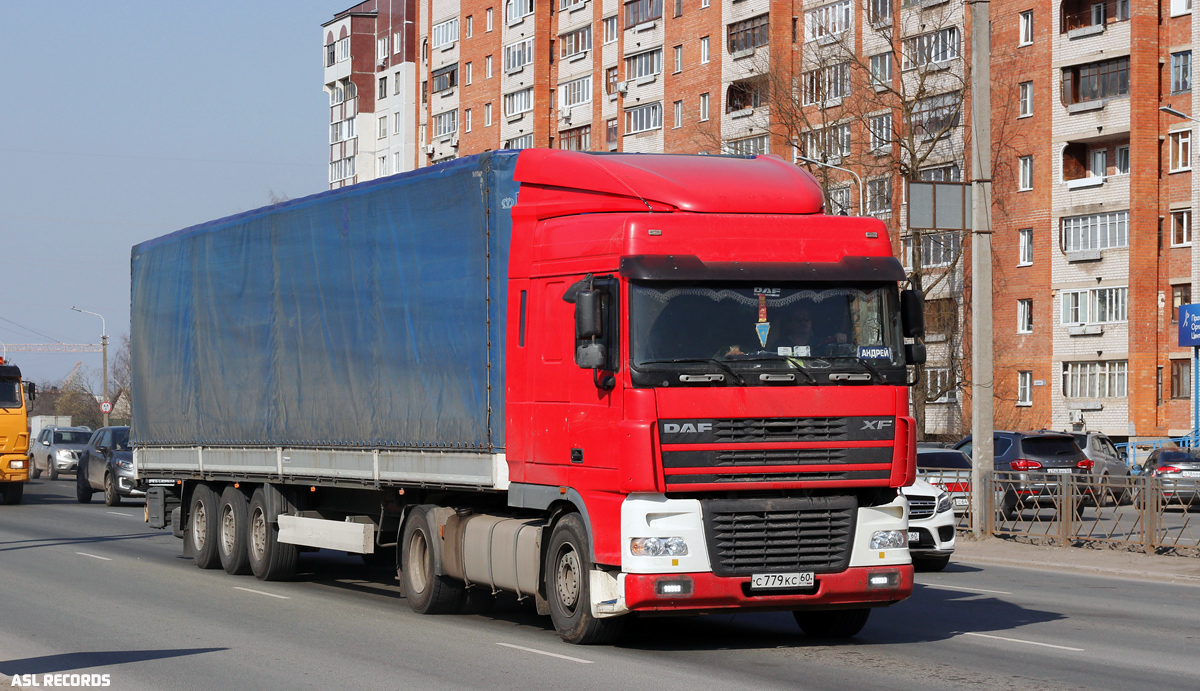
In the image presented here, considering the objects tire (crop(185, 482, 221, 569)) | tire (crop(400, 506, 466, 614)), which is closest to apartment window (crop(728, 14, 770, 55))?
tire (crop(185, 482, 221, 569))

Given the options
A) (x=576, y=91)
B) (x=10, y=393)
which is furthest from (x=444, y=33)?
(x=10, y=393)

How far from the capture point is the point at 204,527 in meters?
18.8

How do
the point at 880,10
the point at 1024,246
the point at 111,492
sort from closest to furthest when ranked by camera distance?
the point at 111,492
the point at 1024,246
the point at 880,10

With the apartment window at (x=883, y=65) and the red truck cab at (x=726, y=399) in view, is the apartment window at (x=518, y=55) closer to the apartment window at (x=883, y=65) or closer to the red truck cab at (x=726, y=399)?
the apartment window at (x=883, y=65)

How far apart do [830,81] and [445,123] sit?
129 ft

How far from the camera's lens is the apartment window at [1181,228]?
52.3 metres

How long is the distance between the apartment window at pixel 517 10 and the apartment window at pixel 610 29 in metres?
6.57

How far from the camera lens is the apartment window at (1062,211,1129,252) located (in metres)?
53.8

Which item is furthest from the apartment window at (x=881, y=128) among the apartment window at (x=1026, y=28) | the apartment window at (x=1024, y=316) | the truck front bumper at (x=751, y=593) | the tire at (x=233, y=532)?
the truck front bumper at (x=751, y=593)

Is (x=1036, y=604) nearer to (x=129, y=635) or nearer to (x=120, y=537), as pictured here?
(x=129, y=635)

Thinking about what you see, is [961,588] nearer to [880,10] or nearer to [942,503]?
[942,503]

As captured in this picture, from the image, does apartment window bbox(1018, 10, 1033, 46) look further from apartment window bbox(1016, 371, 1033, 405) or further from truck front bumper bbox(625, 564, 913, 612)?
truck front bumper bbox(625, 564, 913, 612)

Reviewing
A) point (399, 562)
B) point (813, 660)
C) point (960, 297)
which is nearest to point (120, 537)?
point (399, 562)

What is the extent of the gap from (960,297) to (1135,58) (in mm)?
10837
